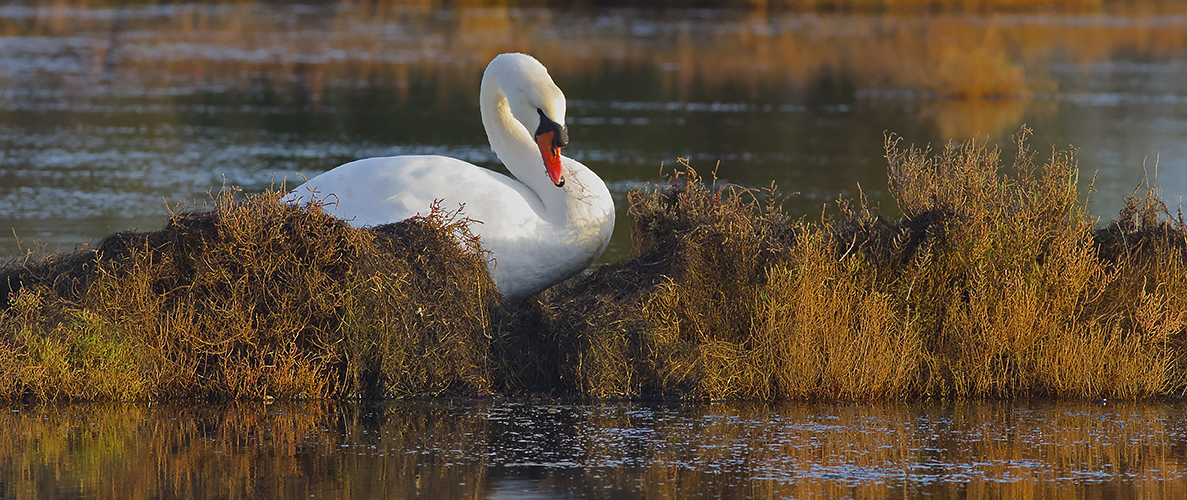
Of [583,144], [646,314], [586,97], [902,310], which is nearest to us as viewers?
[646,314]

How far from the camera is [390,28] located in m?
46.7

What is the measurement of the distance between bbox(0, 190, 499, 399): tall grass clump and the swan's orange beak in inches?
52.3

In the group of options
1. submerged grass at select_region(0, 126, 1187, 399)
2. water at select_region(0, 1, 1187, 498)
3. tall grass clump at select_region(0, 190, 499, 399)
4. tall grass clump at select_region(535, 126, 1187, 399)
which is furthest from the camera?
tall grass clump at select_region(535, 126, 1187, 399)

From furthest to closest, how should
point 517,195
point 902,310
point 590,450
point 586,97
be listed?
point 586,97 → point 517,195 → point 902,310 → point 590,450

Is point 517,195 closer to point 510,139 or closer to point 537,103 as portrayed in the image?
point 537,103

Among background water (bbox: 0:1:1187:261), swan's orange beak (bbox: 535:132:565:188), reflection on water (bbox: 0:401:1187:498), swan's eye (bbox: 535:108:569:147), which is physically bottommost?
reflection on water (bbox: 0:401:1187:498)

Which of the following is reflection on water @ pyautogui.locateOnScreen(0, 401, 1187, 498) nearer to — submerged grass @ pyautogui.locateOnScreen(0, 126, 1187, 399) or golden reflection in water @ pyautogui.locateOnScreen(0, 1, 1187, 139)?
submerged grass @ pyautogui.locateOnScreen(0, 126, 1187, 399)

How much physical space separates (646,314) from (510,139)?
2305 millimetres

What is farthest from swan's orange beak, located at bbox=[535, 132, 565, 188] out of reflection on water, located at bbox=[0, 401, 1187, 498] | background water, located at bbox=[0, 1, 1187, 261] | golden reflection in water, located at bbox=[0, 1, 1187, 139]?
golden reflection in water, located at bbox=[0, 1, 1187, 139]

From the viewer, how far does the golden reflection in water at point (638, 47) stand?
31.5 m

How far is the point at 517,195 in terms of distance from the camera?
32.8 ft

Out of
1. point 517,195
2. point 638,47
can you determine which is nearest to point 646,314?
point 517,195

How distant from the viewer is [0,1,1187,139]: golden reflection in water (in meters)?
31.5

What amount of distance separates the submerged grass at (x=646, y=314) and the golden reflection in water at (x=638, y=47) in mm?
15463
